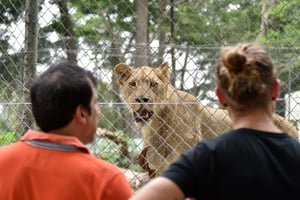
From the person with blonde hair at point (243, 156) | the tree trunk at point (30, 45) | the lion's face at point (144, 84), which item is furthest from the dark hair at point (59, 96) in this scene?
the lion's face at point (144, 84)

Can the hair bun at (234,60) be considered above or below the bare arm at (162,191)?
above

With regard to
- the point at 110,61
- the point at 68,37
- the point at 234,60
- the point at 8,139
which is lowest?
the point at 8,139

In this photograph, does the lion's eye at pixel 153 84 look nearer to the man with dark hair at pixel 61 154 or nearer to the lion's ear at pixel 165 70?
the lion's ear at pixel 165 70

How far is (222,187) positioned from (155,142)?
15.2ft

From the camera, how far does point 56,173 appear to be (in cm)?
210

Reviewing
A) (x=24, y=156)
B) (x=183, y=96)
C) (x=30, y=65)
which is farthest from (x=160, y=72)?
(x=24, y=156)

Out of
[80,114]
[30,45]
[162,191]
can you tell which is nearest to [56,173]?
[80,114]

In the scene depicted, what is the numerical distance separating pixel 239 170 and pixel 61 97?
2.19 ft

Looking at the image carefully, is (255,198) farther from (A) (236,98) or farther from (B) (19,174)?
(B) (19,174)

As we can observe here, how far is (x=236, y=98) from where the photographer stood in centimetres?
191

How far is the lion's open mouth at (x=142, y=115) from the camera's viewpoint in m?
5.93

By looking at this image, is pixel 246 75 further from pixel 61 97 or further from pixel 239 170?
pixel 61 97

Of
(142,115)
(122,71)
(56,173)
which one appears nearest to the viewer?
(56,173)

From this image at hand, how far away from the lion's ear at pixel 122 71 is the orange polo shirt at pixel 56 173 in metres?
3.84
